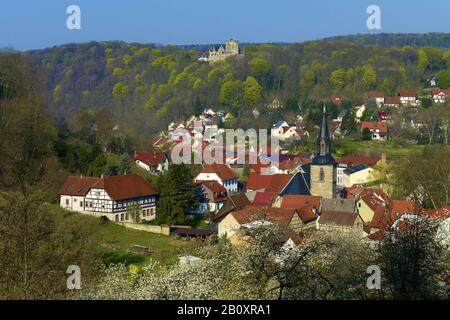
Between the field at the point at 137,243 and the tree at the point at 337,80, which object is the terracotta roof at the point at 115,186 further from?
the tree at the point at 337,80

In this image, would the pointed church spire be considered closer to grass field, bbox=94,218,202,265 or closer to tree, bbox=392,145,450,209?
tree, bbox=392,145,450,209

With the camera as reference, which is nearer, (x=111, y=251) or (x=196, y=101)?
(x=111, y=251)

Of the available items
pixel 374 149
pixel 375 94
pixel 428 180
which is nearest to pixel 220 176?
pixel 428 180

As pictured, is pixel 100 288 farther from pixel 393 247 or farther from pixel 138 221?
pixel 138 221

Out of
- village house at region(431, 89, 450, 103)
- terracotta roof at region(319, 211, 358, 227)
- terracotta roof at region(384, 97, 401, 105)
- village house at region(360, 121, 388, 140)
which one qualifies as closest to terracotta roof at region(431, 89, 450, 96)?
village house at region(431, 89, 450, 103)

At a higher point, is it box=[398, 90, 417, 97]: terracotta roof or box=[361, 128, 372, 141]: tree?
box=[398, 90, 417, 97]: terracotta roof

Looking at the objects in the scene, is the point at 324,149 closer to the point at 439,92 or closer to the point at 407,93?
the point at 407,93
